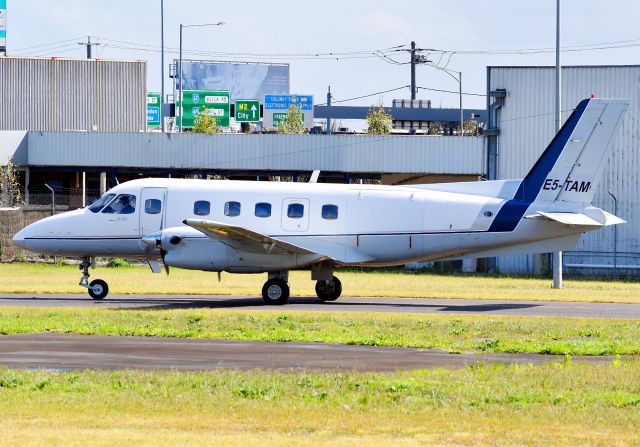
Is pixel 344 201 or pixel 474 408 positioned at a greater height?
pixel 344 201

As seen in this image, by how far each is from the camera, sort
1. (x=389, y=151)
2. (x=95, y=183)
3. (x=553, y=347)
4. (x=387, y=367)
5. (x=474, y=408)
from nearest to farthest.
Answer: (x=474, y=408) < (x=387, y=367) < (x=553, y=347) < (x=389, y=151) < (x=95, y=183)

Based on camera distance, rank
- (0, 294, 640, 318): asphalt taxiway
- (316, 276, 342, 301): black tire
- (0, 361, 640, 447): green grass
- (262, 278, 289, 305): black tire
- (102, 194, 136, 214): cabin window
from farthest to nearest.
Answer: (316, 276, 342, 301): black tire → (102, 194, 136, 214): cabin window → (262, 278, 289, 305): black tire → (0, 294, 640, 318): asphalt taxiway → (0, 361, 640, 447): green grass

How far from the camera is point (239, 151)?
64.9 meters

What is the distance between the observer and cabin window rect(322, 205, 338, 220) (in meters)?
33.0

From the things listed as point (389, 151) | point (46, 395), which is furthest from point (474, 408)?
point (389, 151)

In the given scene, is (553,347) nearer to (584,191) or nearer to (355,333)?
(355,333)

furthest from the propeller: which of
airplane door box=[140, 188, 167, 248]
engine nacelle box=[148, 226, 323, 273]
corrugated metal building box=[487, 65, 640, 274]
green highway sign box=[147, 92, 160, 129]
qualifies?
green highway sign box=[147, 92, 160, 129]

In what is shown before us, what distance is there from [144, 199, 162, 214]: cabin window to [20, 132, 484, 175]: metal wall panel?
30.8 metres

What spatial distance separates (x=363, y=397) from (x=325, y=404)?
1.91 feet

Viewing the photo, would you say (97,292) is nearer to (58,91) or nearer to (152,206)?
(152,206)

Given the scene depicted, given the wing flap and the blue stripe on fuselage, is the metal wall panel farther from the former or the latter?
the wing flap

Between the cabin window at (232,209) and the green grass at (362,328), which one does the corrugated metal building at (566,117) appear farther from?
the green grass at (362,328)

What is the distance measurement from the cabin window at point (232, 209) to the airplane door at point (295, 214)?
1.26 meters

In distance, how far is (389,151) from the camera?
63.4 m
